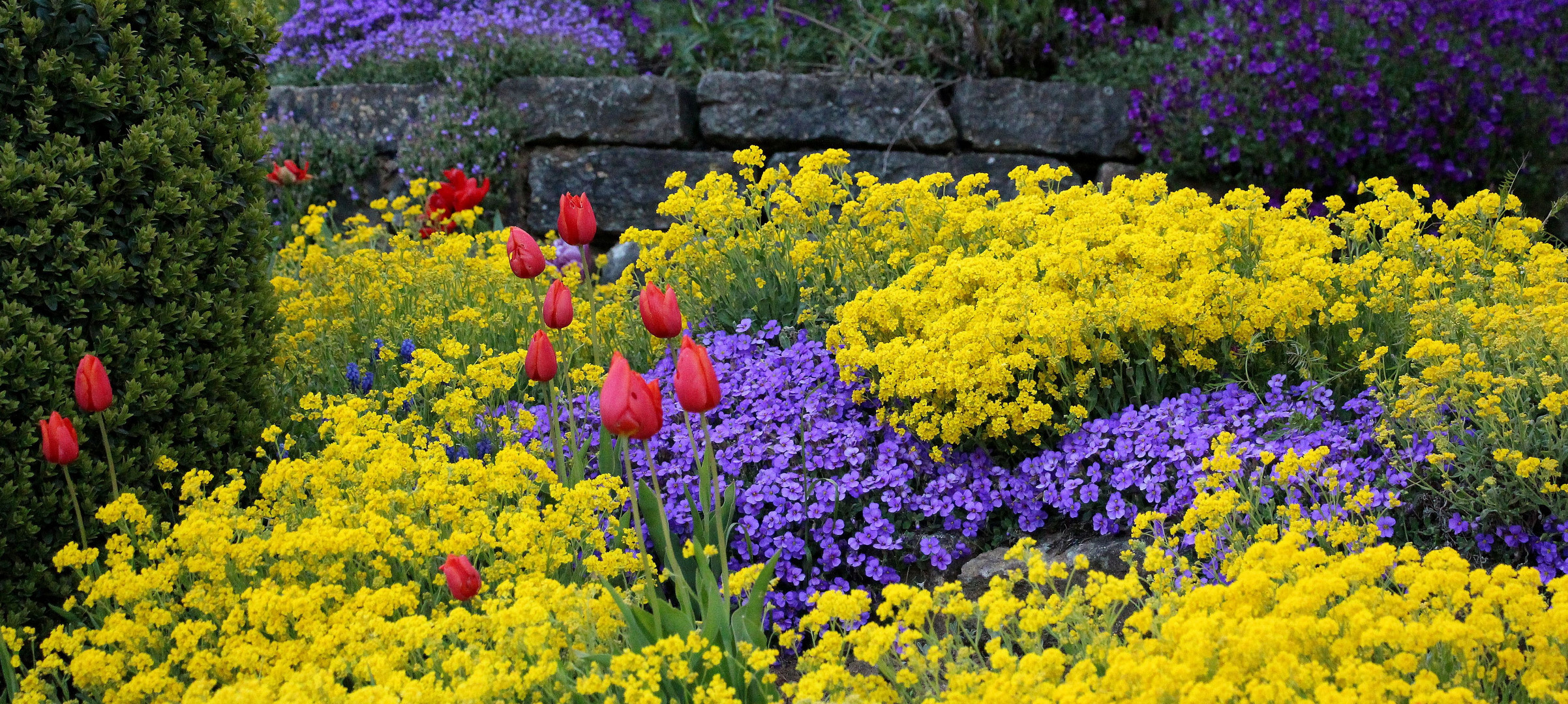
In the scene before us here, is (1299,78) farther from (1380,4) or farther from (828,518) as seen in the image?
(828,518)

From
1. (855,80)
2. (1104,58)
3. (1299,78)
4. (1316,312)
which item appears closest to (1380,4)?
(1299,78)

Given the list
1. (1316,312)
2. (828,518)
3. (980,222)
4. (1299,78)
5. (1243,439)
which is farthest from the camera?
(1299,78)

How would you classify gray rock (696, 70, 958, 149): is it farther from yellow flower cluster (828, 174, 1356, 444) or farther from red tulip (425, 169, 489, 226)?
yellow flower cluster (828, 174, 1356, 444)

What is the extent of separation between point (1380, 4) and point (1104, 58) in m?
1.45

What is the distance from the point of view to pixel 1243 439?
309 centimetres

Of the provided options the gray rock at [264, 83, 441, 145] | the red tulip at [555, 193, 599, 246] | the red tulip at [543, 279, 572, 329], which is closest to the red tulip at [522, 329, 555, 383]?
the red tulip at [543, 279, 572, 329]

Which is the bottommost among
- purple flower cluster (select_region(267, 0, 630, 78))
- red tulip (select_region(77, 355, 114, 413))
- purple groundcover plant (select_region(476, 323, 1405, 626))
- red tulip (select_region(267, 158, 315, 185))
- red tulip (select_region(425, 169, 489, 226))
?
purple groundcover plant (select_region(476, 323, 1405, 626))

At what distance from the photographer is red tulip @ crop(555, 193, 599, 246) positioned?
3.37m

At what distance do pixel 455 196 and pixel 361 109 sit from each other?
2055 millimetres

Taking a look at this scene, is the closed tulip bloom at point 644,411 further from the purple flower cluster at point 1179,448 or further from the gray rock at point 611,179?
the gray rock at point 611,179

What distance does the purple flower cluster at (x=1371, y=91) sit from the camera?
6500mm

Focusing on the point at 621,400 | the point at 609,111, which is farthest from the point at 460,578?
the point at 609,111

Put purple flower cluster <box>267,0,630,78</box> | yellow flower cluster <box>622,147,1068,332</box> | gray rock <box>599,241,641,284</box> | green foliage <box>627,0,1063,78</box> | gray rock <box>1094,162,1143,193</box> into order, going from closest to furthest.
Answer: yellow flower cluster <box>622,147,1068,332</box>
gray rock <box>599,241,641,284</box>
gray rock <box>1094,162,1143,193</box>
green foliage <box>627,0,1063,78</box>
purple flower cluster <box>267,0,630,78</box>

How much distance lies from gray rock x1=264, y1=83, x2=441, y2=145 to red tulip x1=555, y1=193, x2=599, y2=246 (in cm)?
465
